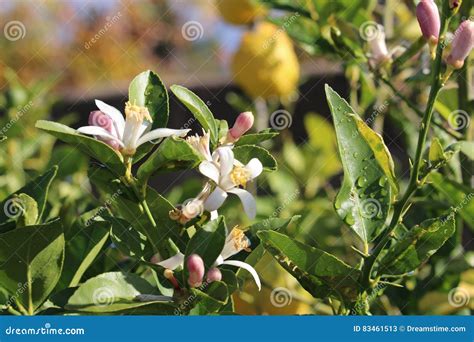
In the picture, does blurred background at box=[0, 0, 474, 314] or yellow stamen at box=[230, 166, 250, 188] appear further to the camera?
blurred background at box=[0, 0, 474, 314]

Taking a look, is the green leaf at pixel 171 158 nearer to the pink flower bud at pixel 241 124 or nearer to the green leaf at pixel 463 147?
the pink flower bud at pixel 241 124

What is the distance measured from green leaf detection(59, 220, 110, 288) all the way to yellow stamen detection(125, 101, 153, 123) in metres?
0.14

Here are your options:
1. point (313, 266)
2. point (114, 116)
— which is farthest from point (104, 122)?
point (313, 266)

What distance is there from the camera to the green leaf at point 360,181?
77cm

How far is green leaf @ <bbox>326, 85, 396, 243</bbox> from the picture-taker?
768 millimetres

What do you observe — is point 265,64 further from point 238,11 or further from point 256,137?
point 256,137

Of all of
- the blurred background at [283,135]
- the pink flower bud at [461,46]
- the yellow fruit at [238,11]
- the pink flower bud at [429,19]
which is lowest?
the blurred background at [283,135]

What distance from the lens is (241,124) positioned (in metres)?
0.79

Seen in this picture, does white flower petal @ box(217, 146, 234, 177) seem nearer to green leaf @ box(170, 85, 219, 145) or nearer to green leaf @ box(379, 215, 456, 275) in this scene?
green leaf @ box(170, 85, 219, 145)

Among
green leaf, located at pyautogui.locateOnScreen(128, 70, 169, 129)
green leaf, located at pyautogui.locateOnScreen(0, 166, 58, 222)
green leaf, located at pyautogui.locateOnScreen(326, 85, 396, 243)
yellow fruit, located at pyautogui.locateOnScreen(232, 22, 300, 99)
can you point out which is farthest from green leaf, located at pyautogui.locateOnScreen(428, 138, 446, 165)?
yellow fruit, located at pyautogui.locateOnScreen(232, 22, 300, 99)

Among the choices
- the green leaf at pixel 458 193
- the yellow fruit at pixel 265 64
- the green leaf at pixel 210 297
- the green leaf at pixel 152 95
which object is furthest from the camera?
the yellow fruit at pixel 265 64

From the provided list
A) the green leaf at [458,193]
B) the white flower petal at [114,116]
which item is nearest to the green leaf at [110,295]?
the white flower petal at [114,116]

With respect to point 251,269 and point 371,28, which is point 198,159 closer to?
point 251,269

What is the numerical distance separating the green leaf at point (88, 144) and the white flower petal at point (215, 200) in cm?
8
